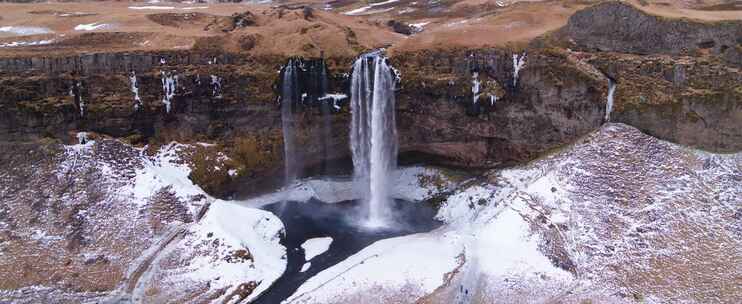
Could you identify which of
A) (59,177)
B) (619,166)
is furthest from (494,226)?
(59,177)

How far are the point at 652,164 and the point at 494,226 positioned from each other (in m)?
8.41

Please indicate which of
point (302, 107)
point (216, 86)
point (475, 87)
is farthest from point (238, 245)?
point (475, 87)

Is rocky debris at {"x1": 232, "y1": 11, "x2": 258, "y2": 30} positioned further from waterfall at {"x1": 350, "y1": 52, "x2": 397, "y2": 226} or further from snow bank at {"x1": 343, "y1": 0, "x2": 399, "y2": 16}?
snow bank at {"x1": 343, "y1": 0, "x2": 399, "y2": 16}

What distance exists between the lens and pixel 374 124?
33688mm

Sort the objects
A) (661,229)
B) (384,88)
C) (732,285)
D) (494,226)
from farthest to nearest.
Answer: (384,88) < (494,226) < (661,229) < (732,285)

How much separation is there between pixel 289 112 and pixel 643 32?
67.0 ft

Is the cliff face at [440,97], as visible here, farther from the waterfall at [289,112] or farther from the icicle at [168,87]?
the waterfall at [289,112]

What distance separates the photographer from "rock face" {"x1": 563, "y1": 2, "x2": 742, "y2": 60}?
28.6 meters

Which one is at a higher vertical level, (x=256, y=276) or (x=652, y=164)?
(x=652, y=164)

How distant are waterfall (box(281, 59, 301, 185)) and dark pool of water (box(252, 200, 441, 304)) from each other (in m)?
2.58

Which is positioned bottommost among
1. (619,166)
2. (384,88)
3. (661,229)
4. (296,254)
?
(296,254)

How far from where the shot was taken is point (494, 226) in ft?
90.9

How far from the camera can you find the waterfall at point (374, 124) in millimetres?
33312

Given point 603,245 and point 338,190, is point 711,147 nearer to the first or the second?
point 603,245
